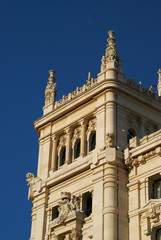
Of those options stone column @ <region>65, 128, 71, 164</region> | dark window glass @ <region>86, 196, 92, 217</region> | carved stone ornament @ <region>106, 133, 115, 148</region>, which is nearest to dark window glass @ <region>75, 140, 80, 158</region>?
stone column @ <region>65, 128, 71, 164</region>

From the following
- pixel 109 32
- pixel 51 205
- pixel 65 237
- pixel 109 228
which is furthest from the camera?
pixel 109 32

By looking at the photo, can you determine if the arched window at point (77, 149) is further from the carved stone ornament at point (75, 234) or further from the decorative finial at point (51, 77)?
the decorative finial at point (51, 77)

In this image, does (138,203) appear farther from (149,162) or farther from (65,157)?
(65,157)

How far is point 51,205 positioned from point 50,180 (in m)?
1.97

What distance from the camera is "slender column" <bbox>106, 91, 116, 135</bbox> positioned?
50.6m

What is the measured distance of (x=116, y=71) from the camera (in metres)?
53.4

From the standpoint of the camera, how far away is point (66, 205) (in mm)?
49531

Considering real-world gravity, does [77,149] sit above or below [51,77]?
below

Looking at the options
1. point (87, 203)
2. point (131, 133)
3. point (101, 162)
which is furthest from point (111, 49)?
point (87, 203)

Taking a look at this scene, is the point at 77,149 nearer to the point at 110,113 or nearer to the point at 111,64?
the point at 110,113

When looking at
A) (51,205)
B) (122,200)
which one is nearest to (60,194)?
(51,205)

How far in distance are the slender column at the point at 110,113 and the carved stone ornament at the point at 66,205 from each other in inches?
210

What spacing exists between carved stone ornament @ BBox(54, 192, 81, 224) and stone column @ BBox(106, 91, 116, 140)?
5.34 metres

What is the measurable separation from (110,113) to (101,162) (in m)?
4.23
